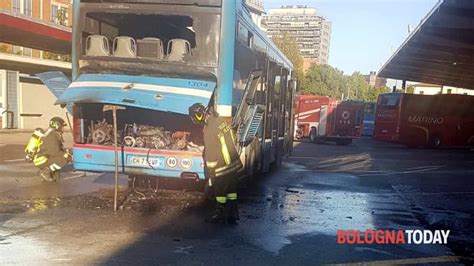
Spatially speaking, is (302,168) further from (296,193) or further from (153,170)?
(153,170)

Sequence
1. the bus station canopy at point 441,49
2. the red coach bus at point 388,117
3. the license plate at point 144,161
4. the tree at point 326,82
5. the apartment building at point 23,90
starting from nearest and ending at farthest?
the license plate at point 144,161
the bus station canopy at point 441,49
the apartment building at point 23,90
the red coach bus at point 388,117
the tree at point 326,82

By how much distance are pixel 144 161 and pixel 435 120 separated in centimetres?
2557

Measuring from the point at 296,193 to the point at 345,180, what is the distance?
3217 millimetres

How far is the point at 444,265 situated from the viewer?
5781 mm

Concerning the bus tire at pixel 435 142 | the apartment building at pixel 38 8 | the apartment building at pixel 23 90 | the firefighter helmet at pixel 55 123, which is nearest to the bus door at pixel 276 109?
the firefighter helmet at pixel 55 123

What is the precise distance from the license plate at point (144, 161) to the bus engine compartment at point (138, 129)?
213mm

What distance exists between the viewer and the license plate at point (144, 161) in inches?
319

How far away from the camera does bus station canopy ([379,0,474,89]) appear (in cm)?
1580

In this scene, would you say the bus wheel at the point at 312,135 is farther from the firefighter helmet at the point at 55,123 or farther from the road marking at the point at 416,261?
the road marking at the point at 416,261

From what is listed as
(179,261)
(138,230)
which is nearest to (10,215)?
(138,230)

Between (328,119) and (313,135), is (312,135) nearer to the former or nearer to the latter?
(313,135)

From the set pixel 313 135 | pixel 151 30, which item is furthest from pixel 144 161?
pixel 313 135

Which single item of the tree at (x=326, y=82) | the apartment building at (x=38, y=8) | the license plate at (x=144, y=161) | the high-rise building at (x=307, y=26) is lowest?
the license plate at (x=144, y=161)

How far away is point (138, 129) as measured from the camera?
8.62 metres
